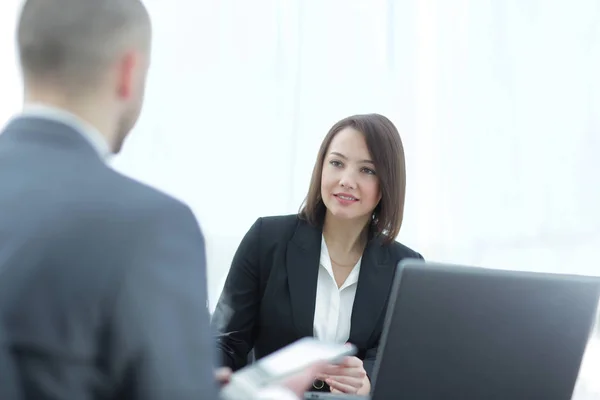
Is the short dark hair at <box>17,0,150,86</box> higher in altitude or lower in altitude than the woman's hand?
higher

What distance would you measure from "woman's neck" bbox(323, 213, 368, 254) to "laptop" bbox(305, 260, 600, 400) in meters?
1.04

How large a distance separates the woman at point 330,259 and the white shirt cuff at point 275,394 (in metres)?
1.20

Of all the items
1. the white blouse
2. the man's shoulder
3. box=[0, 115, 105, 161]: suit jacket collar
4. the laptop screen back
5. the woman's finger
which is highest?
box=[0, 115, 105, 161]: suit jacket collar

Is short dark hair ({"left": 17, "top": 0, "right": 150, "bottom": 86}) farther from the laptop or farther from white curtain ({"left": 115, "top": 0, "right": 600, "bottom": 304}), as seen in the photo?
white curtain ({"left": 115, "top": 0, "right": 600, "bottom": 304})

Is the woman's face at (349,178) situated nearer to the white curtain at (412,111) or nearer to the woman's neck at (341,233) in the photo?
the woman's neck at (341,233)

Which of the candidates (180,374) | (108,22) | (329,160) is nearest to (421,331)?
(180,374)

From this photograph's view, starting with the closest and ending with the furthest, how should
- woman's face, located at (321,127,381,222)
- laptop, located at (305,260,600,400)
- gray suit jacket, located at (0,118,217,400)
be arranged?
1. gray suit jacket, located at (0,118,217,400)
2. laptop, located at (305,260,600,400)
3. woman's face, located at (321,127,381,222)

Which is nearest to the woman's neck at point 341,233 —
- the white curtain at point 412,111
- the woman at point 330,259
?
the woman at point 330,259

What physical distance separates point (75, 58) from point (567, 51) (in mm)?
2621

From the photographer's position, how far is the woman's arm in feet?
7.13

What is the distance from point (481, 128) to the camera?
3.12 m

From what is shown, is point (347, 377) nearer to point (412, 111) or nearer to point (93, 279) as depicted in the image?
point (93, 279)

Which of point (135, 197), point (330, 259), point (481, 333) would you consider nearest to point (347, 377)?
point (481, 333)

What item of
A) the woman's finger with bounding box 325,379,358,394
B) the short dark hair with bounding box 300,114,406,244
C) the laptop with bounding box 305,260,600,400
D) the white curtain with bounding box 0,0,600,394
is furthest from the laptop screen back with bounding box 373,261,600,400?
the white curtain with bounding box 0,0,600,394
